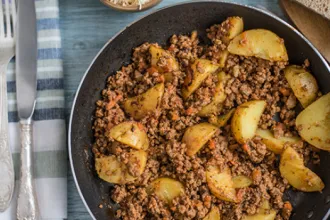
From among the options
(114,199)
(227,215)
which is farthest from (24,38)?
(227,215)

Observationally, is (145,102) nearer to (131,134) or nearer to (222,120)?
(131,134)

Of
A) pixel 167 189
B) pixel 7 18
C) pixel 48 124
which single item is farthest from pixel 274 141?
pixel 7 18

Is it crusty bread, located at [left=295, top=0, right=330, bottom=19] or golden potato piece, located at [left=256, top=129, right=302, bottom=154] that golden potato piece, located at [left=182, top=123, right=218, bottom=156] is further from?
crusty bread, located at [left=295, top=0, right=330, bottom=19]

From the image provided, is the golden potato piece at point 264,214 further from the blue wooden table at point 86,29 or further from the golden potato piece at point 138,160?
the blue wooden table at point 86,29

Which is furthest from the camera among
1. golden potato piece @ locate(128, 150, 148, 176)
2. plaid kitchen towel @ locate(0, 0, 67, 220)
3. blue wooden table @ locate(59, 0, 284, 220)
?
blue wooden table @ locate(59, 0, 284, 220)

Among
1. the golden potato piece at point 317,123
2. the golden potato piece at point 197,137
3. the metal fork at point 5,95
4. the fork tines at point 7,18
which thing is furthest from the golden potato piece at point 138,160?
the fork tines at point 7,18

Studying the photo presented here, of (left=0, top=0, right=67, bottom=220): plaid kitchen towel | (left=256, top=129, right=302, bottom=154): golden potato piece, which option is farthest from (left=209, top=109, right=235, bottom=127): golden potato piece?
(left=0, top=0, right=67, bottom=220): plaid kitchen towel
